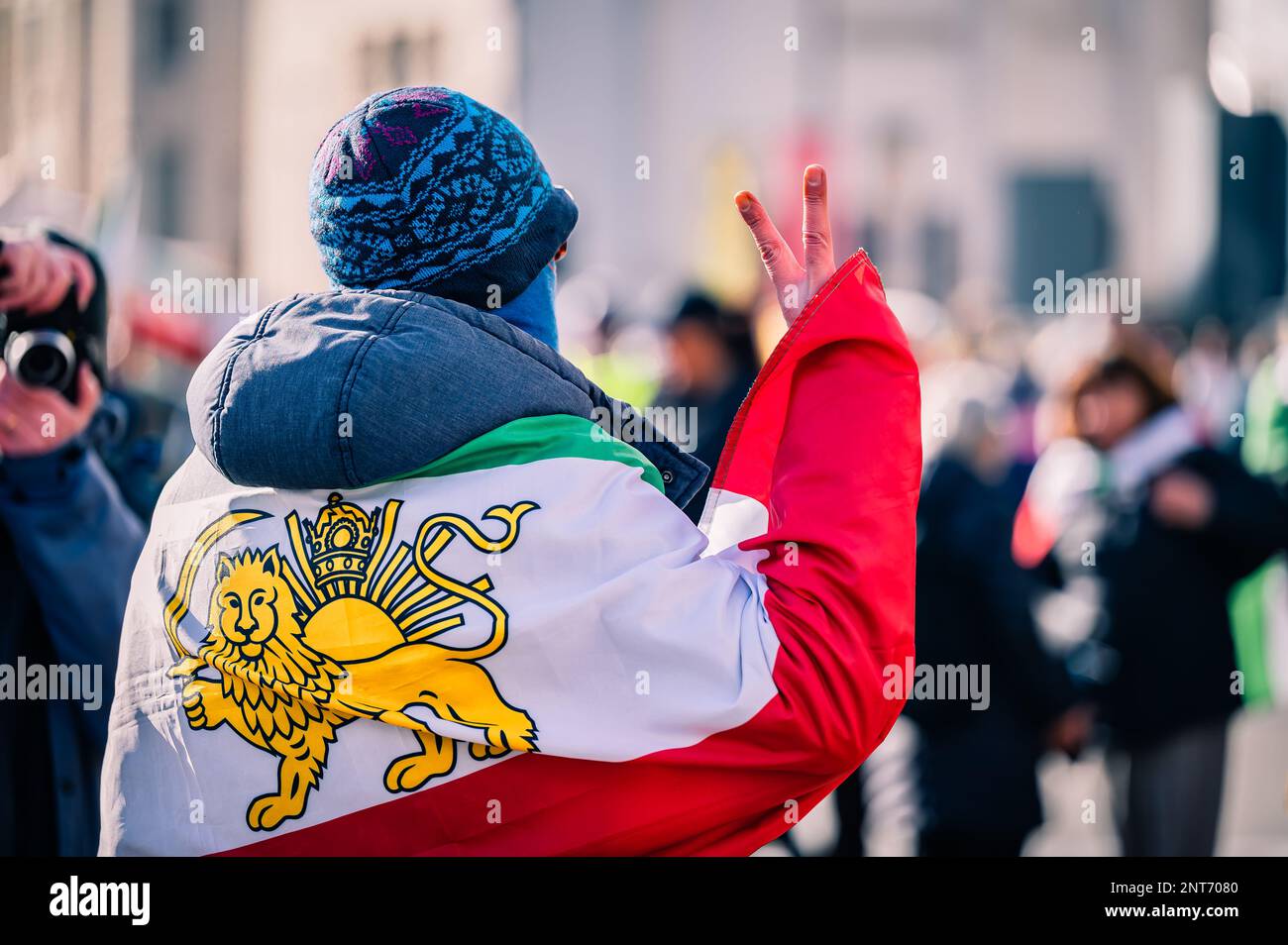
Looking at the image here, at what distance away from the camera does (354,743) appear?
5.33 ft

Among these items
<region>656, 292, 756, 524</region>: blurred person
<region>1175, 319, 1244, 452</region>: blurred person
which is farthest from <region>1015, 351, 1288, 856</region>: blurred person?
<region>1175, 319, 1244, 452</region>: blurred person

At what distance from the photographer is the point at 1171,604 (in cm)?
454

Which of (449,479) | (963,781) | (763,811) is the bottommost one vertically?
(963,781)

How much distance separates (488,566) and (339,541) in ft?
0.58

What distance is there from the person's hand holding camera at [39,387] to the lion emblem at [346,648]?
808 mm

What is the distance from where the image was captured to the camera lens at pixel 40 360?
91.7 inches

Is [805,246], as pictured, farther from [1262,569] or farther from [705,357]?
[705,357]

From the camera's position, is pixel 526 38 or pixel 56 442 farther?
pixel 526 38

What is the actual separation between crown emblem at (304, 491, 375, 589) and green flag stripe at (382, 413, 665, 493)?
6cm

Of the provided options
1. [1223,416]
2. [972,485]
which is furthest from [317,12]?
[972,485]

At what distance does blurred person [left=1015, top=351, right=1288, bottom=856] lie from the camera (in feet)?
14.8

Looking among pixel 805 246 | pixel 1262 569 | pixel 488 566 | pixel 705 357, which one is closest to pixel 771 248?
pixel 805 246

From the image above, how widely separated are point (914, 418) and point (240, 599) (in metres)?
0.78
